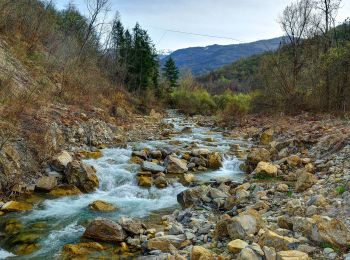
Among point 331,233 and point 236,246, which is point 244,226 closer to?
point 236,246

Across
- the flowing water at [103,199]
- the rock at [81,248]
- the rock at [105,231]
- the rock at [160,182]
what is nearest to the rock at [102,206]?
the flowing water at [103,199]

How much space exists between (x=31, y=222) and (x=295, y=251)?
17.8 feet

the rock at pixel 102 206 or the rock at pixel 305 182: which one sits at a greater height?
the rock at pixel 305 182


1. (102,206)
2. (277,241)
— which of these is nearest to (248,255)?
(277,241)

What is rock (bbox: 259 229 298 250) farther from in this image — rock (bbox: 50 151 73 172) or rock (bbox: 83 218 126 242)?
rock (bbox: 50 151 73 172)

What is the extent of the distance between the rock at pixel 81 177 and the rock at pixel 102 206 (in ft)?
4.87

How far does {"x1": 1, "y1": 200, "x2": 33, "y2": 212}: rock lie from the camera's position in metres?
8.01

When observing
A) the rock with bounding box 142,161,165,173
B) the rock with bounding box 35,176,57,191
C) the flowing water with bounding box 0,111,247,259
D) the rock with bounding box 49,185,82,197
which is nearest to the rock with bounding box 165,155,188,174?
the rock with bounding box 142,161,165,173

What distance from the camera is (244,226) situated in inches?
227

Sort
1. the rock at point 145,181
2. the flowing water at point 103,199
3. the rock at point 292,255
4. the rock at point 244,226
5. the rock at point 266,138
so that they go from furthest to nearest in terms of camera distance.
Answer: the rock at point 266,138, the rock at point 145,181, the flowing water at point 103,199, the rock at point 244,226, the rock at point 292,255

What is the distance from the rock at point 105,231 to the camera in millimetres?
6641

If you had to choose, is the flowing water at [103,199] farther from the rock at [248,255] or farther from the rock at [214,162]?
the rock at [248,255]

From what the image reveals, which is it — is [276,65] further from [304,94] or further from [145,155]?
[145,155]

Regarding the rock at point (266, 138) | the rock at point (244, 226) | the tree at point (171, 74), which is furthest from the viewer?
the tree at point (171, 74)
